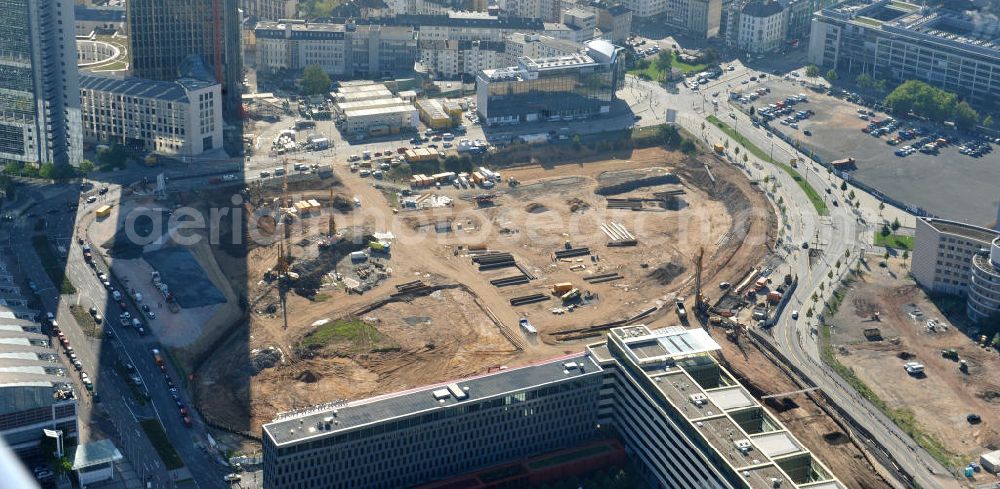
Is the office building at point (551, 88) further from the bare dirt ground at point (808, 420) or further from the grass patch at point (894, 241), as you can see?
the bare dirt ground at point (808, 420)

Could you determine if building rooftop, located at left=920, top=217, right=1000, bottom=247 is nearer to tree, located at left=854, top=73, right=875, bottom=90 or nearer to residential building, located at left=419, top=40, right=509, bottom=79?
tree, located at left=854, top=73, right=875, bottom=90

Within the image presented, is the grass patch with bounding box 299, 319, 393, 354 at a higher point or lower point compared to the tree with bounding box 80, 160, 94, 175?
lower

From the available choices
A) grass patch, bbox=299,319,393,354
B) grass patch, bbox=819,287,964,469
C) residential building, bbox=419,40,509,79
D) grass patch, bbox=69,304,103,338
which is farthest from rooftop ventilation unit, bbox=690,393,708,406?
residential building, bbox=419,40,509,79

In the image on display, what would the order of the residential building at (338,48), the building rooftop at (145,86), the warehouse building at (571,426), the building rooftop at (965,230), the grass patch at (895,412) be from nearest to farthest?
the warehouse building at (571,426) → the grass patch at (895,412) → the building rooftop at (965,230) → the building rooftop at (145,86) → the residential building at (338,48)

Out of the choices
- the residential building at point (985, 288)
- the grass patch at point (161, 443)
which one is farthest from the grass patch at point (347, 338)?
the residential building at point (985, 288)

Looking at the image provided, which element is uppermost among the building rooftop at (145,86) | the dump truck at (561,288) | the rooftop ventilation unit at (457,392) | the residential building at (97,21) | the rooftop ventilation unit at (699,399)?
the residential building at (97,21)

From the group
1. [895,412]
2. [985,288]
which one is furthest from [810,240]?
[895,412]

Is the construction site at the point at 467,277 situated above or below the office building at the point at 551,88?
below
